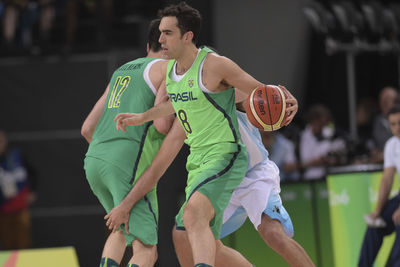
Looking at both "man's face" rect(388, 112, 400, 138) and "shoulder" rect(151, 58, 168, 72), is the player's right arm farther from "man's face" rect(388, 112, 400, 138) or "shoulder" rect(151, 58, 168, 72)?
"man's face" rect(388, 112, 400, 138)

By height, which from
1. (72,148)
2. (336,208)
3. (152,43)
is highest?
(152,43)

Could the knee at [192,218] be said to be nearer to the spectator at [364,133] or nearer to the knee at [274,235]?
the knee at [274,235]

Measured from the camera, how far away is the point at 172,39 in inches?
199

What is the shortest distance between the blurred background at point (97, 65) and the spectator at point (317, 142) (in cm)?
8

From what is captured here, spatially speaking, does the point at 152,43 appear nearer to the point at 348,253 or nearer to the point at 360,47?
the point at 348,253

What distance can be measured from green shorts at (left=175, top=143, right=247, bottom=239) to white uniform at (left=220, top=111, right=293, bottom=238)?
0.88ft

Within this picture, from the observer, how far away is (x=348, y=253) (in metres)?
7.30

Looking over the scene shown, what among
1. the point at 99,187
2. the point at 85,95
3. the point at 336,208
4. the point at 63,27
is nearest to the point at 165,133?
the point at 99,187

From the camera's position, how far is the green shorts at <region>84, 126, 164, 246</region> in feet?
17.2

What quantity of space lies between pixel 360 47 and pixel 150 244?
9.28m

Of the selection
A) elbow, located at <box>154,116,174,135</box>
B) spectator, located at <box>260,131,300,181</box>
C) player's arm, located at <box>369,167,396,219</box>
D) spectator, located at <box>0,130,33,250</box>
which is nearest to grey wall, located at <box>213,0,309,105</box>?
spectator, located at <box>260,131,300,181</box>

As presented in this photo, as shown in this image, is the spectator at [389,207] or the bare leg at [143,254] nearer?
the bare leg at [143,254]

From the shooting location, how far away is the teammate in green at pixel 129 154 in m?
5.24

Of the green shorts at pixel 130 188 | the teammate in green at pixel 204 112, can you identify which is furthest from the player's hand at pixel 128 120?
the green shorts at pixel 130 188
